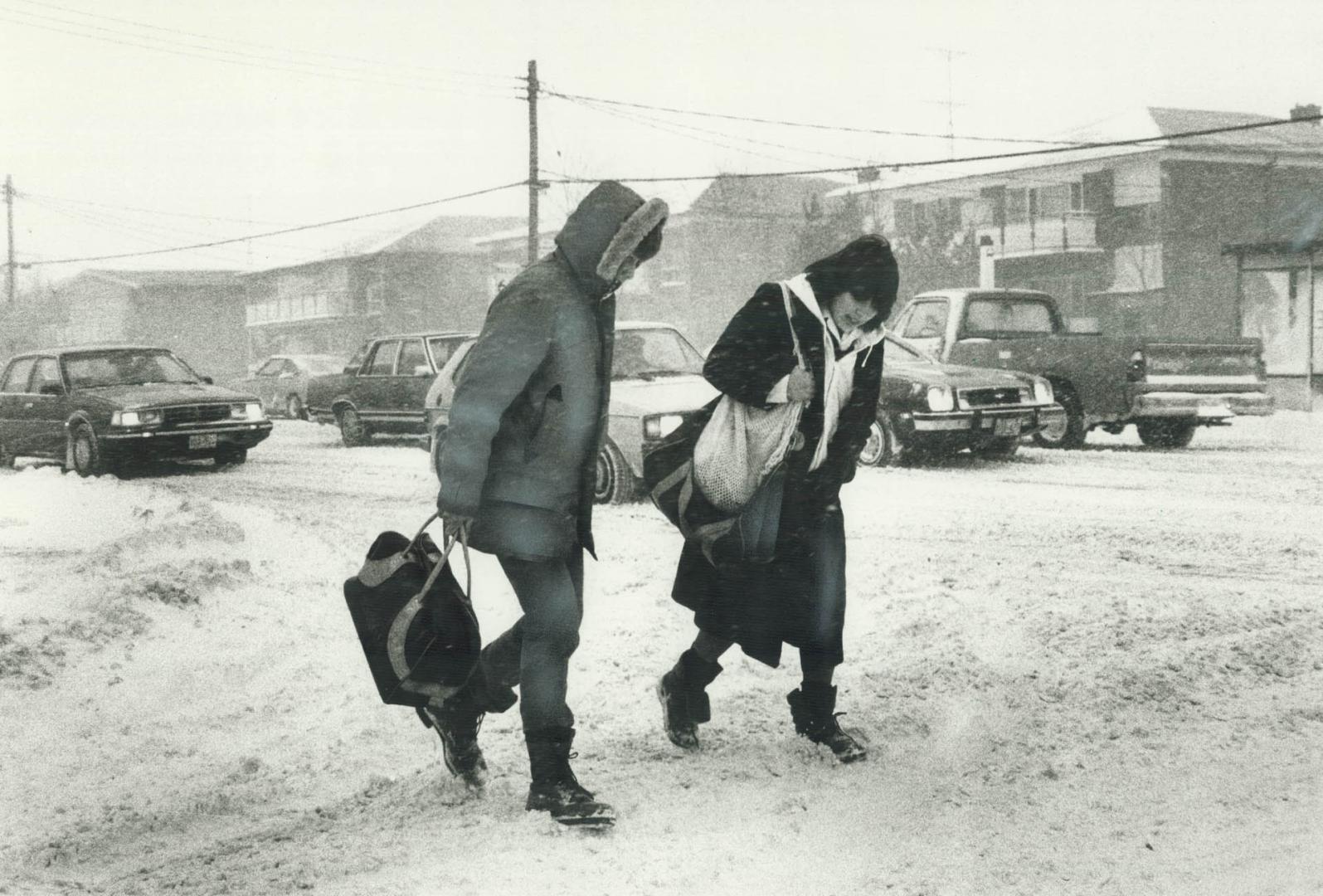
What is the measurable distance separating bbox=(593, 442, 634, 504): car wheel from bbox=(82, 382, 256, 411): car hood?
13.3 feet

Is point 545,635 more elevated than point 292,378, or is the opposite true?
point 292,378

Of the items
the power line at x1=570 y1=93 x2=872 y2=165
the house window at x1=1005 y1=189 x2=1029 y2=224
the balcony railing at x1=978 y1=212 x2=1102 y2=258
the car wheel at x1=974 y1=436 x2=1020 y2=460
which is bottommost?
the car wheel at x1=974 y1=436 x2=1020 y2=460

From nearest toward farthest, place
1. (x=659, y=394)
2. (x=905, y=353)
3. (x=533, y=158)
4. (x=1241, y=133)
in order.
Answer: (x=659, y=394) < (x=533, y=158) < (x=905, y=353) < (x=1241, y=133)

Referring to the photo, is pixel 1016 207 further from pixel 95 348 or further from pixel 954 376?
pixel 95 348

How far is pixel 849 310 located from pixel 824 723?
1282 millimetres

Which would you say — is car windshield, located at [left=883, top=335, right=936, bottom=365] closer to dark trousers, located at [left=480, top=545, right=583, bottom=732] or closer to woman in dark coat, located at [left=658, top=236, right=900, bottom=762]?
woman in dark coat, located at [left=658, top=236, right=900, bottom=762]

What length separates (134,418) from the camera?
1045 centimetres

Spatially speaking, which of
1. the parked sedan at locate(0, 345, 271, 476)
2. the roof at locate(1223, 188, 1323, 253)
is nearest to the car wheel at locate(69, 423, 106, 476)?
the parked sedan at locate(0, 345, 271, 476)

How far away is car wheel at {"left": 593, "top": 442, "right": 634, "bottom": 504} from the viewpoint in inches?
340

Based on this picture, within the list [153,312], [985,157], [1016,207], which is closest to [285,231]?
[153,312]

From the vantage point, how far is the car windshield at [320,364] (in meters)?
16.0

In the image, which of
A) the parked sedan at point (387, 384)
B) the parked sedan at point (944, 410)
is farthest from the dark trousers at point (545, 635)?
the parked sedan at point (387, 384)

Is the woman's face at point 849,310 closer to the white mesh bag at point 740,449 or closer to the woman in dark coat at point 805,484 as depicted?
the woman in dark coat at point 805,484

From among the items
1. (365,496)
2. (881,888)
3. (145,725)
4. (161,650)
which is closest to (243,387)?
(365,496)
